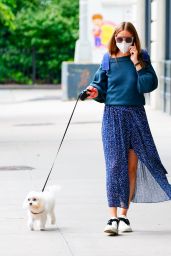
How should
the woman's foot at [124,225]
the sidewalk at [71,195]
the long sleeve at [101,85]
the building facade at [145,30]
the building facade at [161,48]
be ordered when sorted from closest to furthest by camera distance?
the sidewalk at [71,195] → the woman's foot at [124,225] → the long sleeve at [101,85] → the building facade at [161,48] → the building facade at [145,30]

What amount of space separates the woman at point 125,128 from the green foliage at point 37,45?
3687 centimetres

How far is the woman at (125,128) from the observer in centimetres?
921

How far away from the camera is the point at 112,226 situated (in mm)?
9102

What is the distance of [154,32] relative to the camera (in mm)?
28328

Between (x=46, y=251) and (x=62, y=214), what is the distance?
195cm

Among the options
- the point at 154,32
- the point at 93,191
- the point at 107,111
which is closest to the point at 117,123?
the point at 107,111

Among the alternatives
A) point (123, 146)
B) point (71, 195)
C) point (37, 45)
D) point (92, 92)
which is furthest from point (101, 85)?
point (37, 45)

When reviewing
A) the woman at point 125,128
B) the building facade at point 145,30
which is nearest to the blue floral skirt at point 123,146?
the woman at point 125,128

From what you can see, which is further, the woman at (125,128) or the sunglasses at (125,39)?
the woman at (125,128)

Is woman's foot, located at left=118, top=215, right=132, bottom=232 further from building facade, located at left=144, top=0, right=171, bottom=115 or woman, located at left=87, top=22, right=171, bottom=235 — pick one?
building facade, located at left=144, top=0, right=171, bottom=115

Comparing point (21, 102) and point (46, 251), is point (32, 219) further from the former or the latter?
point (21, 102)

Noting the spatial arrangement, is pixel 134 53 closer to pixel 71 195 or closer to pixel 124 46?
pixel 124 46

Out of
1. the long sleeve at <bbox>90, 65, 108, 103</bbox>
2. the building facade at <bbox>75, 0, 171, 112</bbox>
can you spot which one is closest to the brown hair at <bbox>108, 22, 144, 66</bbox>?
the long sleeve at <bbox>90, 65, 108, 103</bbox>

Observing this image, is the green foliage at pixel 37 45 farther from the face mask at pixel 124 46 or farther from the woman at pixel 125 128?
the face mask at pixel 124 46
